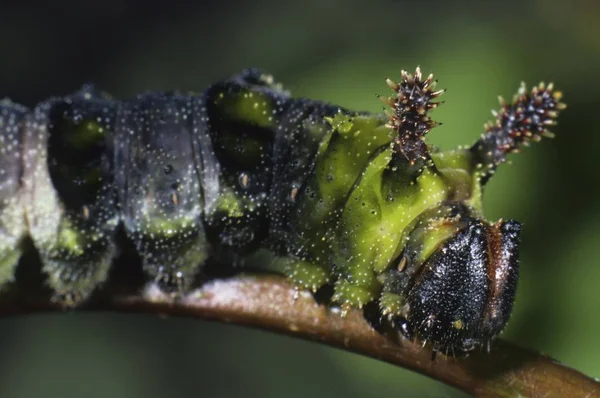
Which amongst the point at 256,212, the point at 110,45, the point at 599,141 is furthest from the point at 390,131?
the point at 110,45

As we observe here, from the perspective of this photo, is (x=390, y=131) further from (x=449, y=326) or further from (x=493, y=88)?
(x=493, y=88)

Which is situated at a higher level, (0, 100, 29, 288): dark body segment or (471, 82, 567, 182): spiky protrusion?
(471, 82, 567, 182): spiky protrusion

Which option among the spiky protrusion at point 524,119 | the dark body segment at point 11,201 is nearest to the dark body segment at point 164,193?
the dark body segment at point 11,201

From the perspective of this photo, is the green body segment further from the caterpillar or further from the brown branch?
the brown branch

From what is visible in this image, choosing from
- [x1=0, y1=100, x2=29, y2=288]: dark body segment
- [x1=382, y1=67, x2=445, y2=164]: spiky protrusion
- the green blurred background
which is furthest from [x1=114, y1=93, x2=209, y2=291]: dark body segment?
the green blurred background

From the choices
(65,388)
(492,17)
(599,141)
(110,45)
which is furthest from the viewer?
(110,45)

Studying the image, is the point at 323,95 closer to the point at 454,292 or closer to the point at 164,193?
the point at 164,193
